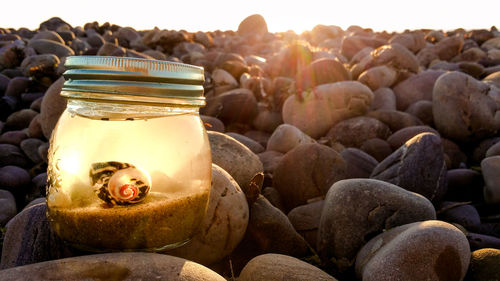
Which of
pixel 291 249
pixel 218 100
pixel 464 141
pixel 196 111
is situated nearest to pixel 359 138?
pixel 464 141

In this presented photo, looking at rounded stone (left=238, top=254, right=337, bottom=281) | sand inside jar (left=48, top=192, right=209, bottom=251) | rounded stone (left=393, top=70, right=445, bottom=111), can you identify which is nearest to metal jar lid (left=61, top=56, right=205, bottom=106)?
sand inside jar (left=48, top=192, right=209, bottom=251)

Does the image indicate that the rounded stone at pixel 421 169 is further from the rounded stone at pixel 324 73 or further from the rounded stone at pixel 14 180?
the rounded stone at pixel 14 180

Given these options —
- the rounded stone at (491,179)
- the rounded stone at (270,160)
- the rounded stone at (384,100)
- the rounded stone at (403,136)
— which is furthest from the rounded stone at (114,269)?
the rounded stone at (384,100)

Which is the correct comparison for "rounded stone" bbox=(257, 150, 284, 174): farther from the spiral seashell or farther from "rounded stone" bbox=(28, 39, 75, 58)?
"rounded stone" bbox=(28, 39, 75, 58)

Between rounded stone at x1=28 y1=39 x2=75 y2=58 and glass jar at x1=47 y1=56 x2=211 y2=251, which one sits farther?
rounded stone at x1=28 y1=39 x2=75 y2=58

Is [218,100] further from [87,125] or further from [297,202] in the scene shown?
[87,125]

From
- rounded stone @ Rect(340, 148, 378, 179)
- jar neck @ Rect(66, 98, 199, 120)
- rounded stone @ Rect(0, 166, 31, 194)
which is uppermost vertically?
jar neck @ Rect(66, 98, 199, 120)

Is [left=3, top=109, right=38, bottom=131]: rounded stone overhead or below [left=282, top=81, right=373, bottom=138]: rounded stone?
below

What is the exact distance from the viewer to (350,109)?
6.27m

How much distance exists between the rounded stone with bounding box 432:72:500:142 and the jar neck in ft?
16.4

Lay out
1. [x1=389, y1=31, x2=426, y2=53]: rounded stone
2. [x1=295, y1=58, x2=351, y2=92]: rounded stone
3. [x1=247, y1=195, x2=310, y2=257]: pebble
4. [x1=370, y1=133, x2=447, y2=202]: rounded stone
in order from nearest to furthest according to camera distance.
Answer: [x1=247, y1=195, x2=310, y2=257]: pebble → [x1=370, y1=133, x2=447, y2=202]: rounded stone → [x1=295, y1=58, x2=351, y2=92]: rounded stone → [x1=389, y1=31, x2=426, y2=53]: rounded stone

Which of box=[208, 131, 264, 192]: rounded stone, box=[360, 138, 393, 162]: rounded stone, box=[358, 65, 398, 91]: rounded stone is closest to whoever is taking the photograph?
box=[208, 131, 264, 192]: rounded stone

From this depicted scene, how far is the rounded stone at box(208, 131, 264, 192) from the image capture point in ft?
10.6

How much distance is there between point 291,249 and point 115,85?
1985mm
